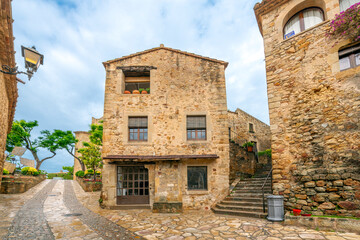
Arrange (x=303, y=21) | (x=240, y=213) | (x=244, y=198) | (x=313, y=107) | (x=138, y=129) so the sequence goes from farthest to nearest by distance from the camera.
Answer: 1. (x=138, y=129)
2. (x=244, y=198)
3. (x=240, y=213)
4. (x=303, y=21)
5. (x=313, y=107)

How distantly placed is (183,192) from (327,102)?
6665 mm

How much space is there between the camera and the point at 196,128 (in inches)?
400

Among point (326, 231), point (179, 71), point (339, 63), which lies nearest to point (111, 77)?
point (179, 71)

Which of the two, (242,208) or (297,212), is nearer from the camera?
(297,212)

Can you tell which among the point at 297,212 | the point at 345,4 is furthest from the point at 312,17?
the point at 297,212

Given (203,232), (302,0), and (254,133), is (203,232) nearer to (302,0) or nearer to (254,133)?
(302,0)

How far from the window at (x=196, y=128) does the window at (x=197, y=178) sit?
1.52 metres

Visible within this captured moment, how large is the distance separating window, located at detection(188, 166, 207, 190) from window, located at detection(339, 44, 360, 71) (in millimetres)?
6563

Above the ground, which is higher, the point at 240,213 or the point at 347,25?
the point at 347,25

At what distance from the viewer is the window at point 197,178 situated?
955cm

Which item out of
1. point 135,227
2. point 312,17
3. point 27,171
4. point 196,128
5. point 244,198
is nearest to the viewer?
point 135,227

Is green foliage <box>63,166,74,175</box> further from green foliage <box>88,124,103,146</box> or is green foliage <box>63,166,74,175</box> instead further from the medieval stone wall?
the medieval stone wall

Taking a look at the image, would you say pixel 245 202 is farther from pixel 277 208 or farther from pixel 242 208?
pixel 277 208

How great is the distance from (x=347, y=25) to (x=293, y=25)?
1838 mm
